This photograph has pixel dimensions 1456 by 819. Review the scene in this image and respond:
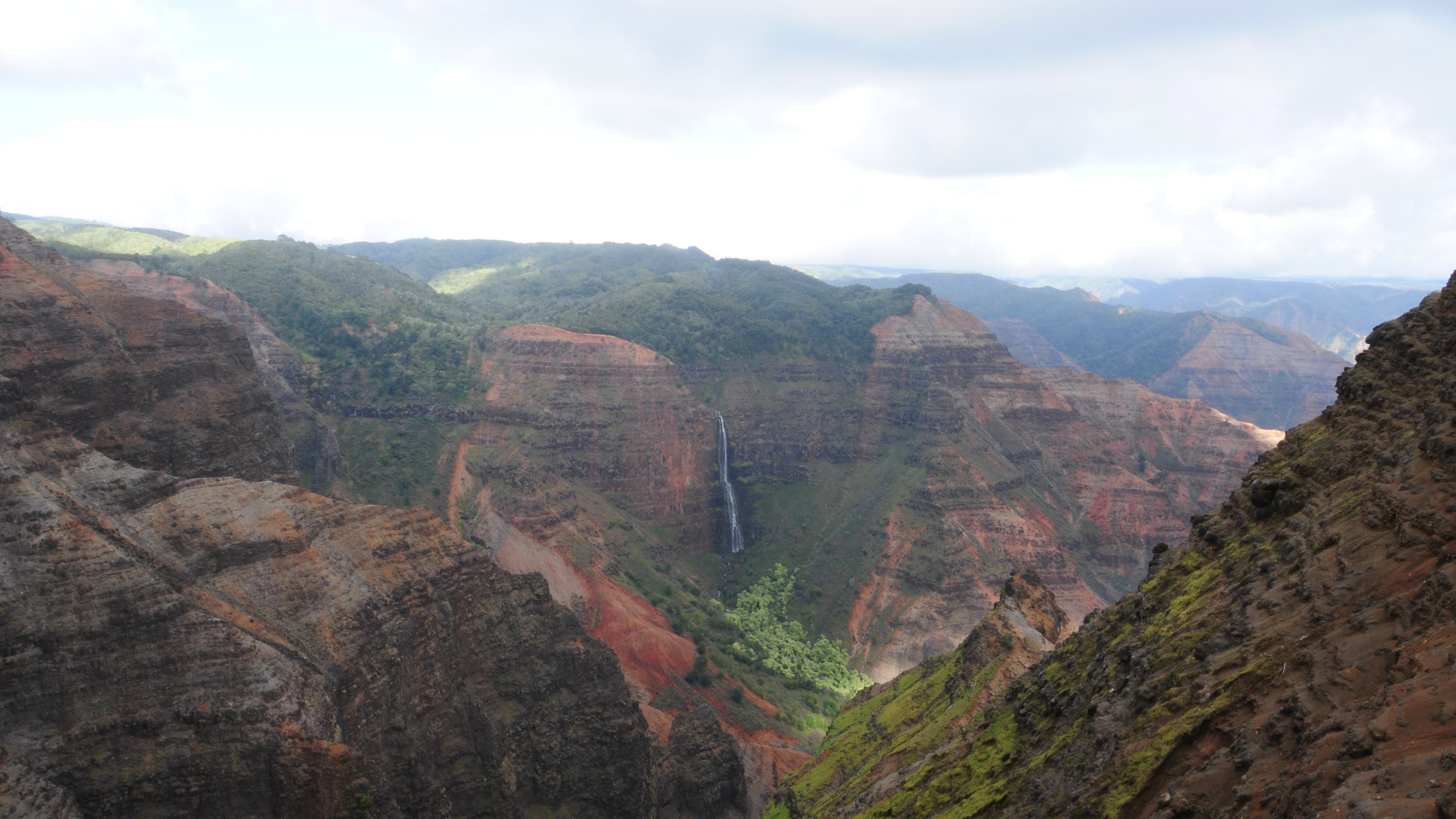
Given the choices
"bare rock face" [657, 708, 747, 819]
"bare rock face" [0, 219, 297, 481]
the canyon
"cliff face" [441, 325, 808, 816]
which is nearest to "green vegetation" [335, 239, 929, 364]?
the canyon

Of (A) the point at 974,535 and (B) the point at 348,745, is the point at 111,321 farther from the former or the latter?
(A) the point at 974,535

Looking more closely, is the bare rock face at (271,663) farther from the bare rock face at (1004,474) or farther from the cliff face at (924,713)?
the bare rock face at (1004,474)

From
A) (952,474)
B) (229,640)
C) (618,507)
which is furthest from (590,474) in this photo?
(229,640)

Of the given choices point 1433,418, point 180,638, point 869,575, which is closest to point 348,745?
point 180,638

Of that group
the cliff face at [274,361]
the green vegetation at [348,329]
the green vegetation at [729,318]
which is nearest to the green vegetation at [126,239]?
the green vegetation at [348,329]

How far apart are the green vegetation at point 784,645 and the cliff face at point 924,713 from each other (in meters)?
28.5

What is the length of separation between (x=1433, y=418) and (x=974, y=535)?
294 feet

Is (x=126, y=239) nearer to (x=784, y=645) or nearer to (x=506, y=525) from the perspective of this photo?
(x=506, y=525)

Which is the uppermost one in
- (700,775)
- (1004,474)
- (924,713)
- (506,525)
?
(924,713)

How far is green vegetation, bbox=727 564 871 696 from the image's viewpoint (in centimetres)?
8812

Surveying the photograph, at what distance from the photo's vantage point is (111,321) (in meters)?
52.4

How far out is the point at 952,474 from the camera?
110 m

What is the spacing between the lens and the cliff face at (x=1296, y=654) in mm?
12297

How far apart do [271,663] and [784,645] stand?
68225 mm
